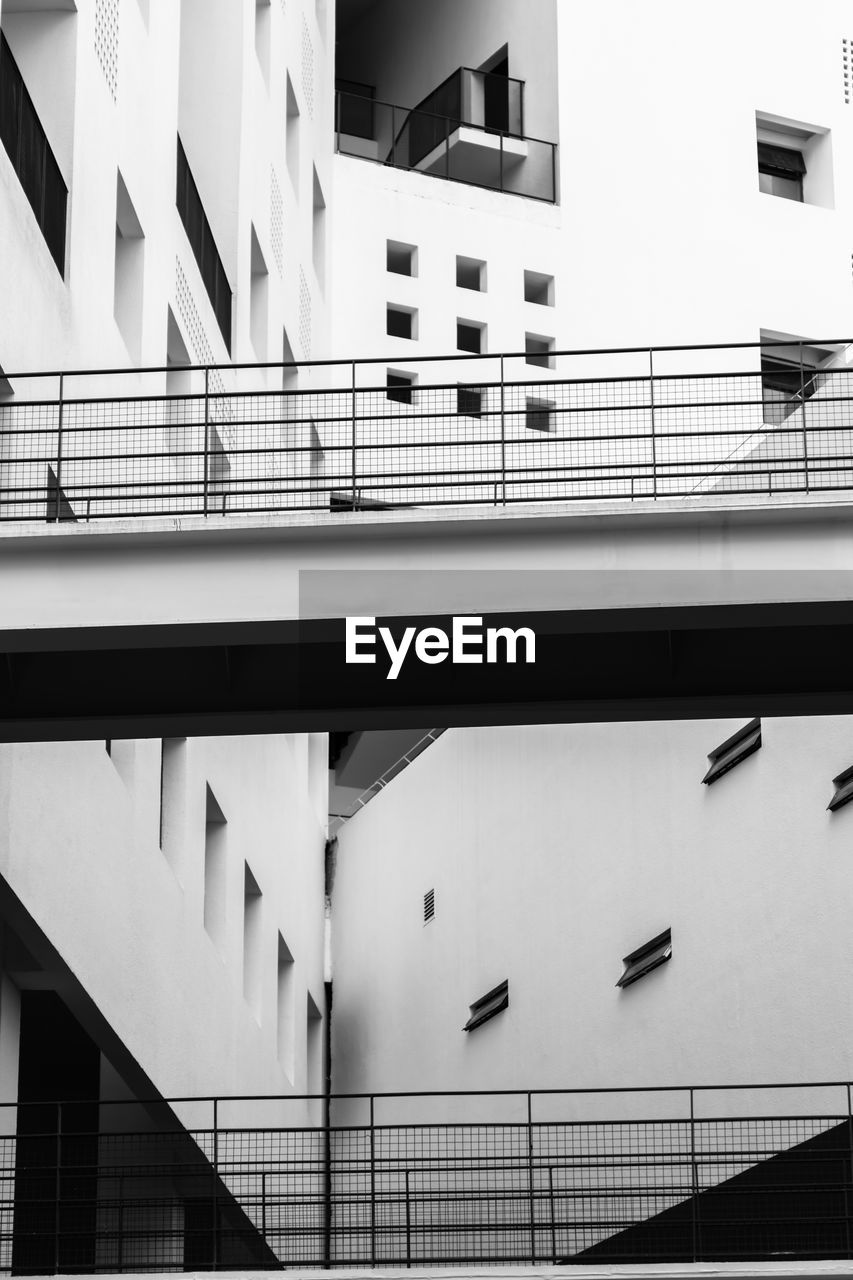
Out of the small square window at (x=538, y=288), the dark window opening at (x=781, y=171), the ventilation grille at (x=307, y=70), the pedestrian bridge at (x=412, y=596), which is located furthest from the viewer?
the dark window opening at (x=781, y=171)

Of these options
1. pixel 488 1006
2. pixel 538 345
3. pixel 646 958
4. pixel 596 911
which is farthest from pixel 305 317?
pixel 646 958

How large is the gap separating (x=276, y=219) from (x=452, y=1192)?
53.8 feet

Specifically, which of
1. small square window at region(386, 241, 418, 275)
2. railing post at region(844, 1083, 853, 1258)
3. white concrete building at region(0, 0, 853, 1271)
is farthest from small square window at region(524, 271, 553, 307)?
railing post at region(844, 1083, 853, 1258)

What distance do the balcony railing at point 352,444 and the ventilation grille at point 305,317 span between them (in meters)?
0.50

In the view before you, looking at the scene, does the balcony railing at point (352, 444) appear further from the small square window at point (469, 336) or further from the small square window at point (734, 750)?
the small square window at point (469, 336)

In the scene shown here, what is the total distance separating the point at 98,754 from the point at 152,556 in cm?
485

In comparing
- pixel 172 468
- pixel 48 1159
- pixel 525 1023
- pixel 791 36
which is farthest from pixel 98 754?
pixel 791 36

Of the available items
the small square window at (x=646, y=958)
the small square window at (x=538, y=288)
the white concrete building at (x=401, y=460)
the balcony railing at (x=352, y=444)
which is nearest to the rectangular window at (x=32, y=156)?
the white concrete building at (x=401, y=460)

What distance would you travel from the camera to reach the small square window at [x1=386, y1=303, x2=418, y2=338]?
37.5 metres

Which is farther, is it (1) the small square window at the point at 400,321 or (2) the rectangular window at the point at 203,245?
(1) the small square window at the point at 400,321

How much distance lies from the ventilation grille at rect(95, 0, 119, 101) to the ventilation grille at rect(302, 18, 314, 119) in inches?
542

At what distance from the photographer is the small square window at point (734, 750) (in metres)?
23.0

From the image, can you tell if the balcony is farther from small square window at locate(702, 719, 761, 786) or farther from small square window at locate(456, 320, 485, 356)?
small square window at locate(702, 719, 761, 786)

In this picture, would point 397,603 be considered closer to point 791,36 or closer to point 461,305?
point 461,305
